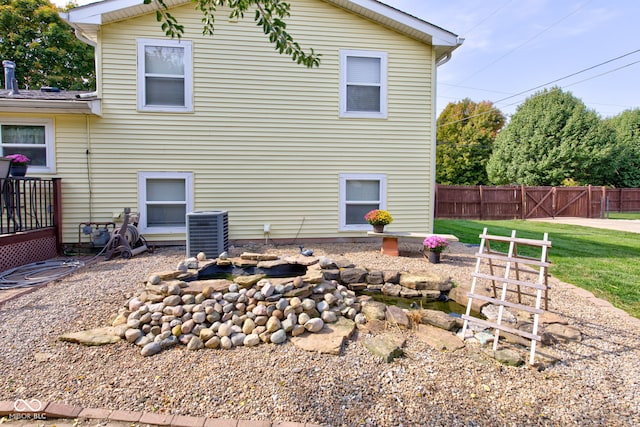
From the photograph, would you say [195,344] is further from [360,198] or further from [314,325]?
[360,198]

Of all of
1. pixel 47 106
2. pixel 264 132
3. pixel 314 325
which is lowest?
pixel 314 325

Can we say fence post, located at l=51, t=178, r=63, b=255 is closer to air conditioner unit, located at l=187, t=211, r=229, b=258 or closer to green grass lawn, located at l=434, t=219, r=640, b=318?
air conditioner unit, located at l=187, t=211, r=229, b=258

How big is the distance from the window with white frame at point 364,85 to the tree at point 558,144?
18.1 m

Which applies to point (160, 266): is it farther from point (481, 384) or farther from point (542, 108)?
point (542, 108)

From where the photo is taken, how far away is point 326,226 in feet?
24.6

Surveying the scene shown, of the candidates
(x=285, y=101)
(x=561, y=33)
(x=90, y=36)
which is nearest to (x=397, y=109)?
(x=285, y=101)

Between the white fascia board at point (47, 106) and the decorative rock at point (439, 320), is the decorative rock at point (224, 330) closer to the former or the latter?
the decorative rock at point (439, 320)

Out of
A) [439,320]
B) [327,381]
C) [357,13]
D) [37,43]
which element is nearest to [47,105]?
[357,13]

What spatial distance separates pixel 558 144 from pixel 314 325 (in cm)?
2347

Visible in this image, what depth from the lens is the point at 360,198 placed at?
25.0 feet

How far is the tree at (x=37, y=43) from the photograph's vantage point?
50.3ft

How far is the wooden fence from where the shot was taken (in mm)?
16359

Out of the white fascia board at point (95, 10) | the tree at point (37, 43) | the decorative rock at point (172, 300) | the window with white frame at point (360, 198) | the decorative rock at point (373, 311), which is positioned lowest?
the decorative rock at point (373, 311)


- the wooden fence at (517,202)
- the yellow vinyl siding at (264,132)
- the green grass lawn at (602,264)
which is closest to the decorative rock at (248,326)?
the yellow vinyl siding at (264,132)
